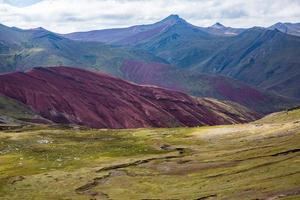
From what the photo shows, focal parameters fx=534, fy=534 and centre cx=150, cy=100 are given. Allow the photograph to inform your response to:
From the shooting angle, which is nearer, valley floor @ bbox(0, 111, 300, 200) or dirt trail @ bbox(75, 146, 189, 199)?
valley floor @ bbox(0, 111, 300, 200)

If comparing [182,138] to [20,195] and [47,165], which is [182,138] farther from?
[20,195]

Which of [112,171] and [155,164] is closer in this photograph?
[112,171]

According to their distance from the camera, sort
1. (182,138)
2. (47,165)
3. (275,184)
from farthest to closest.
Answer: (182,138)
(47,165)
(275,184)

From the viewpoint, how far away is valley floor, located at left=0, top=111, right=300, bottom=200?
252ft

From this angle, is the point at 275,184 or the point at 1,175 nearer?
the point at 275,184

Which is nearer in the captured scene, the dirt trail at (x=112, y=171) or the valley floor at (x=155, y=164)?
the valley floor at (x=155, y=164)

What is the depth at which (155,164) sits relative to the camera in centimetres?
11362

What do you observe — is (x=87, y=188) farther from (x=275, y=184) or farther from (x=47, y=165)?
(x=275, y=184)

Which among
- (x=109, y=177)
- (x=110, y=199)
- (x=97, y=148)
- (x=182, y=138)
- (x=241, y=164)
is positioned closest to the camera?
(x=110, y=199)

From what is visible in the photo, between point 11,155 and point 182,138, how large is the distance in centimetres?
5204

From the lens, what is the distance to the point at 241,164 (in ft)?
305

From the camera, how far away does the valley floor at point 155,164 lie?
76.9 m

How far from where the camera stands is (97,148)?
145 meters

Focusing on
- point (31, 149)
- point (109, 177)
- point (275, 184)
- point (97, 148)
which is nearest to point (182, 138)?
point (97, 148)
